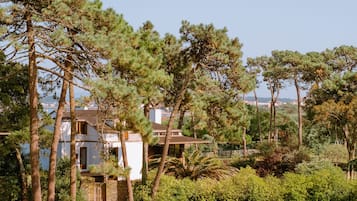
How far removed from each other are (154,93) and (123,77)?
3.40 feet

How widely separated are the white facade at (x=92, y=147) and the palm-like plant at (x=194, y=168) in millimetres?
2415

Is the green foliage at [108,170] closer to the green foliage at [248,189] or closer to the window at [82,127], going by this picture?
the green foliage at [248,189]

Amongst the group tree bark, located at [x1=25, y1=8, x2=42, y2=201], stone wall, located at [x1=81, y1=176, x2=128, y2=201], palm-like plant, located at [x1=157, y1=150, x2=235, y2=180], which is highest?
tree bark, located at [x1=25, y1=8, x2=42, y2=201]

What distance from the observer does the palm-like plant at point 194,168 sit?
2453 centimetres

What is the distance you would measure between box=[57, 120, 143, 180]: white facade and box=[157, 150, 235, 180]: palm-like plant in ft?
7.92

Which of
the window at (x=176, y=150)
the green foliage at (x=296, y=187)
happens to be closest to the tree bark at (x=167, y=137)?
the green foliage at (x=296, y=187)

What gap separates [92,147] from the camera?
26703 millimetres

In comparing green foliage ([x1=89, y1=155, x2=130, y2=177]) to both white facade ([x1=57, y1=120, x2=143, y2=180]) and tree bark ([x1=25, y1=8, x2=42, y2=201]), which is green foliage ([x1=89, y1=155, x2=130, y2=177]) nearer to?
tree bark ([x1=25, y1=8, x2=42, y2=201])

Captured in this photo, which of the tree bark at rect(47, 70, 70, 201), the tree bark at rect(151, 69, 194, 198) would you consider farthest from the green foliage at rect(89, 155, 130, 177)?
the tree bark at rect(151, 69, 194, 198)

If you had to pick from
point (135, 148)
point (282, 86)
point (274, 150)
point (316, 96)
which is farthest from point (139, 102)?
point (282, 86)

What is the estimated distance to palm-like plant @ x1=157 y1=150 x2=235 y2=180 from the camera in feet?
80.5

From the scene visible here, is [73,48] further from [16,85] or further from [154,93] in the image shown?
[16,85]

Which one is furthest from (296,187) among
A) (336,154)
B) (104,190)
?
(336,154)

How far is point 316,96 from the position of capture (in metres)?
32.5
